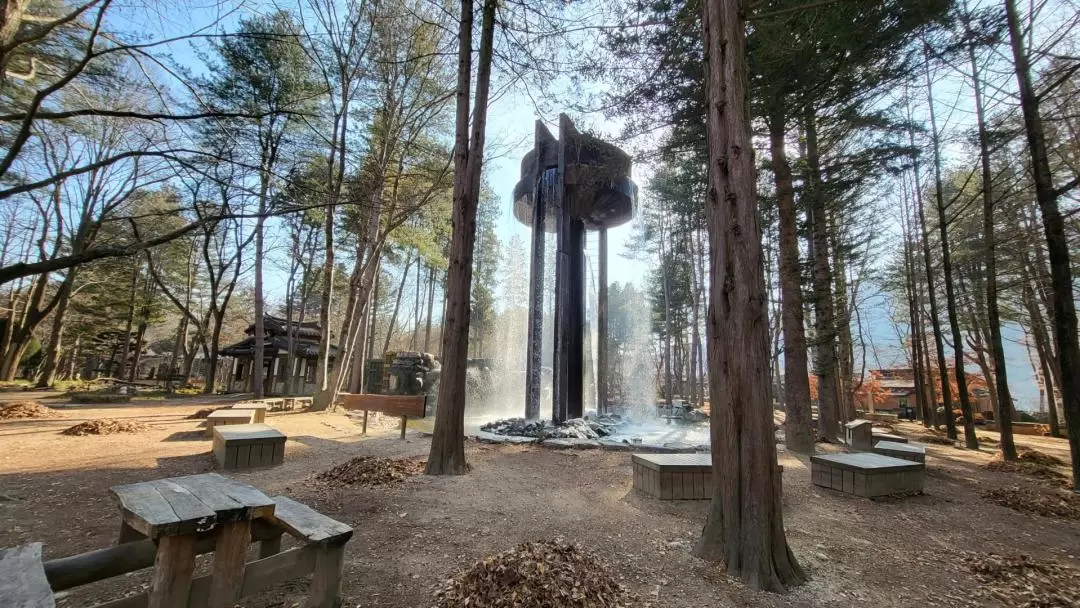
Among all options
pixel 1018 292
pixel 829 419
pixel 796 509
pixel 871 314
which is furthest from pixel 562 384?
pixel 871 314

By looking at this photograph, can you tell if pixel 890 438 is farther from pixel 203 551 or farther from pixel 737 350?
pixel 203 551

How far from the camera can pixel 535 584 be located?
2.24 m

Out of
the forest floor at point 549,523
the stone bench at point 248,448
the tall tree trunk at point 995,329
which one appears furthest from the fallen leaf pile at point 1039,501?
the stone bench at point 248,448

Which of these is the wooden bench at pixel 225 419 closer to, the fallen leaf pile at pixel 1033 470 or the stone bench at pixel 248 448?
the stone bench at pixel 248 448

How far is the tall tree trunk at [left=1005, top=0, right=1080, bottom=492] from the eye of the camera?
537 centimetres

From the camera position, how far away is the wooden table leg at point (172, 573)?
1.68m

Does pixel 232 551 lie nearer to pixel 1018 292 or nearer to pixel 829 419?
pixel 829 419

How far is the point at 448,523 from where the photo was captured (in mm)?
3580

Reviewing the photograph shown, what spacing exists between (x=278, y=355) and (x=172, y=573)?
23.7m

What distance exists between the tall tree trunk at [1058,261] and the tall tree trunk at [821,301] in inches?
101

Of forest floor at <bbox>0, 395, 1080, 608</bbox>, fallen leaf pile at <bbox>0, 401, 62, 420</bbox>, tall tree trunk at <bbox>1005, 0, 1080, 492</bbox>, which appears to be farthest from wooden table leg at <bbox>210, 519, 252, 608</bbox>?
fallen leaf pile at <bbox>0, 401, 62, 420</bbox>

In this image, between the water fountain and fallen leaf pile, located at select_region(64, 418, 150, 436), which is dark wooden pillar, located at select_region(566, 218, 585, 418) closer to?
the water fountain

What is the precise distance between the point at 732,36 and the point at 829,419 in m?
9.20

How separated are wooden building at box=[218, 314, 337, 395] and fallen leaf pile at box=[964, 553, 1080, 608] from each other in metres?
20.9
